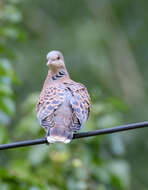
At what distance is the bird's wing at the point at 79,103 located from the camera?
17.4 feet

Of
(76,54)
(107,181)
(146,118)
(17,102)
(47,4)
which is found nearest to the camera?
(107,181)

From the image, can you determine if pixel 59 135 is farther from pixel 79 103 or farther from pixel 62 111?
pixel 79 103

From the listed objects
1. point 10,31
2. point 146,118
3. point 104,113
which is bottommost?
point 146,118

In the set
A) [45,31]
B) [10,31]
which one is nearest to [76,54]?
[45,31]

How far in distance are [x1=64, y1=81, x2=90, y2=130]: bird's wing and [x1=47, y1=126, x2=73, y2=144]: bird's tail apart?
112 mm

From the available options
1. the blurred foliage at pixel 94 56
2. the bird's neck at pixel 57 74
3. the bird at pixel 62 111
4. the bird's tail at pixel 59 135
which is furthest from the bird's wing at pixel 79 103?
the bird's neck at pixel 57 74

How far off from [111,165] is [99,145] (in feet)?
0.72

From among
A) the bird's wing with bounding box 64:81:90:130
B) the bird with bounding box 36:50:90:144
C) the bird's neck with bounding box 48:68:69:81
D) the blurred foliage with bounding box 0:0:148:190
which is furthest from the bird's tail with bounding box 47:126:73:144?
the bird's neck with bounding box 48:68:69:81

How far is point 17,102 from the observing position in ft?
37.0

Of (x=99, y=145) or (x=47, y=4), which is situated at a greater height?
(x=47, y=4)

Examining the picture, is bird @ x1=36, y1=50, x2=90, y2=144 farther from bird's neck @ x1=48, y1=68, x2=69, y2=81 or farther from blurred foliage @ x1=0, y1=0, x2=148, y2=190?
bird's neck @ x1=48, y1=68, x2=69, y2=81

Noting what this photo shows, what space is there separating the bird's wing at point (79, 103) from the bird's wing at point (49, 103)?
0.29 feet

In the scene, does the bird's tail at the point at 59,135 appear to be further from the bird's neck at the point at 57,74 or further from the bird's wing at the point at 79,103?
the bird's neck at the point at 57,74

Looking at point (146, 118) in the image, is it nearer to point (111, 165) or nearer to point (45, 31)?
point (45, 31)
